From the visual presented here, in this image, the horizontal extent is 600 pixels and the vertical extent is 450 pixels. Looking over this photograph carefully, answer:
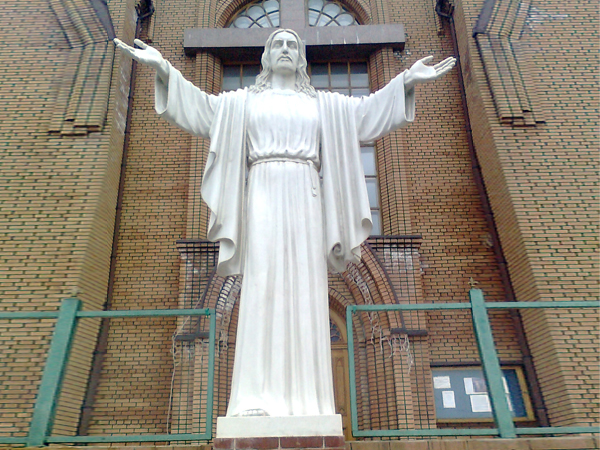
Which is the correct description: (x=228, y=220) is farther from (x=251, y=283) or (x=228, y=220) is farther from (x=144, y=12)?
(x=144, y=12)

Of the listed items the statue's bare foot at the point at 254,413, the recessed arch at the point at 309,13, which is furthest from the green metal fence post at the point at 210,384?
the recessed arch at the point at 309,13

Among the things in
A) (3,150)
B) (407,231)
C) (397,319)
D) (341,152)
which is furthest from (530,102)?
(3,150)

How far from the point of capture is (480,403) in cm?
872

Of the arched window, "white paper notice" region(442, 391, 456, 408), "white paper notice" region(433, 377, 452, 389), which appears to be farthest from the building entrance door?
the arched window

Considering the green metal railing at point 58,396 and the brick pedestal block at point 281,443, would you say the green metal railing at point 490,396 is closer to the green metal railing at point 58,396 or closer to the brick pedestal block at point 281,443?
the brick pedestal block at point 281,443

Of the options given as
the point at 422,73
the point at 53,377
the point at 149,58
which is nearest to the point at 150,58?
the point at 149,58

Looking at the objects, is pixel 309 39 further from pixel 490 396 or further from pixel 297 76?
pixel 490 396

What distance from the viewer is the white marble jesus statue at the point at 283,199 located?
13.1 ft

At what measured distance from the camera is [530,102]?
9430mm

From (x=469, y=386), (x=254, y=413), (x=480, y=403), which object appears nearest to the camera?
(x=254, y=413)

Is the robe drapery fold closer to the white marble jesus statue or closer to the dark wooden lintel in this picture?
the white marble jesus statue

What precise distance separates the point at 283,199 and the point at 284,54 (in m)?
1.33

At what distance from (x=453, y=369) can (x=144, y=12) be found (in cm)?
857

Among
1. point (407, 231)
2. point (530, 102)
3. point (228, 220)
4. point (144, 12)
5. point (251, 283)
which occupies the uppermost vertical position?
point (144, 12)
